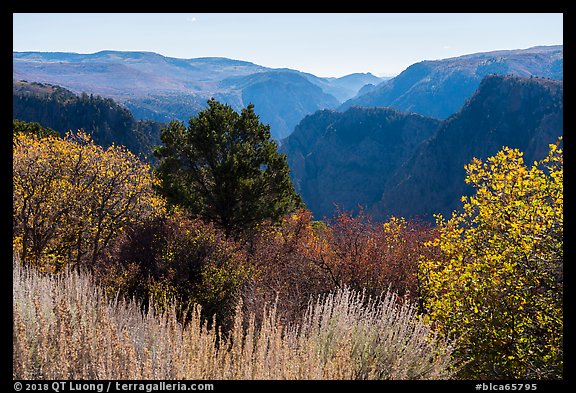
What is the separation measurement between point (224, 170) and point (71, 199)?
22.3 feet

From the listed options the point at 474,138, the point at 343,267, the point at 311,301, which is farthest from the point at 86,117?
the point at 311,301

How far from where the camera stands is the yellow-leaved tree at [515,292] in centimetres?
614

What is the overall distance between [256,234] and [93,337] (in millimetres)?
16280

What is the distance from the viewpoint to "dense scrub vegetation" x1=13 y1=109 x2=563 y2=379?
5214 mm

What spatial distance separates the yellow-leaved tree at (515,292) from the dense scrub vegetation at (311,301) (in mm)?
26

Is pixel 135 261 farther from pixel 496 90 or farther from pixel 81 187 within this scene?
pixel 496 90

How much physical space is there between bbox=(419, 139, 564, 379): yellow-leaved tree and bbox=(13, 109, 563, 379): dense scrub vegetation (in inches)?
1.0

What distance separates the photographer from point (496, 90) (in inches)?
Answer: 6909

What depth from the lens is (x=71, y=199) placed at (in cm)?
1645

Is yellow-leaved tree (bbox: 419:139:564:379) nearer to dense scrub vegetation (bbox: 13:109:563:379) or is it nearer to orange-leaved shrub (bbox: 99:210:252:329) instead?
dense scrub vegetation (bbox: 13:109:563:379)

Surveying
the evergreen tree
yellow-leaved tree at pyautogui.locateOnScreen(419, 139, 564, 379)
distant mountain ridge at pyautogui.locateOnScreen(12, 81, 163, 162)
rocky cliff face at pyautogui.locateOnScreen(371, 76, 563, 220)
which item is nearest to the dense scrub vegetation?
yellow-leaved tree at pyautogui.locateOnScreen(419, 139, 564, 379)
